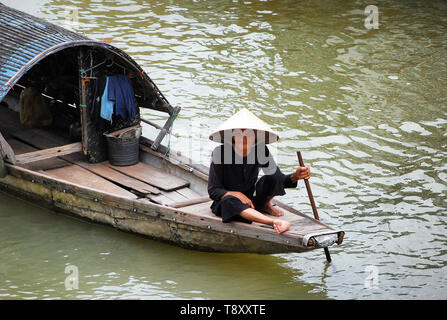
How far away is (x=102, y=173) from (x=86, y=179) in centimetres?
21

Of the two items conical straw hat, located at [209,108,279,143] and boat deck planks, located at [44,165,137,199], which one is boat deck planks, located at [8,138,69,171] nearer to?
boat deck planks, located at [44,165,137,199]

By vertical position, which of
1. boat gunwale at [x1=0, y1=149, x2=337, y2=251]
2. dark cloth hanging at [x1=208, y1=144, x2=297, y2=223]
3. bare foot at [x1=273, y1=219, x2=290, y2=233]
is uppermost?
dark cloth hanging at [x1=208, y1=144, x2=297, y2=223]

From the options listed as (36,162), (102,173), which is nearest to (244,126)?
(102,173)

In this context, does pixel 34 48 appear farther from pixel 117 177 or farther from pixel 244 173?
pixel 244 173

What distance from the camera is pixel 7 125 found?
26.2ft

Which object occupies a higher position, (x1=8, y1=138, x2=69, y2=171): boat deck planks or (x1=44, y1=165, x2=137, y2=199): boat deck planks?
(x1=8, y1=138, x2=69, y2=171): boat deck planks

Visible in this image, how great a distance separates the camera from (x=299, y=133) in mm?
8539

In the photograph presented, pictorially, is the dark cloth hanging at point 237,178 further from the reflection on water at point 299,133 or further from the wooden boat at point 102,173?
the reflection on water at point 299,133

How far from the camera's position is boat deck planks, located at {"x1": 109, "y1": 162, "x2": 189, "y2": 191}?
6.63 metres

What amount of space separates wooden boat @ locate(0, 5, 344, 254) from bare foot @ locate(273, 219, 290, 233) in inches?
1.8

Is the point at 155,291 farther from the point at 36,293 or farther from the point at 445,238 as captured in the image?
the point at 445,238

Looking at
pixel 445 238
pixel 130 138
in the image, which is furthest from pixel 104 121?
pixel 445 238

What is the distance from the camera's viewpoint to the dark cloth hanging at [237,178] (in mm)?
5371

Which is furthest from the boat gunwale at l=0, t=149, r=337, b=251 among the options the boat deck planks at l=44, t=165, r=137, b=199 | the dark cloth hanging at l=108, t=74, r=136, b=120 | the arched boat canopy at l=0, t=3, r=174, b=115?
the dark cloth hanging at l=108, t=74, r=136, b=120
